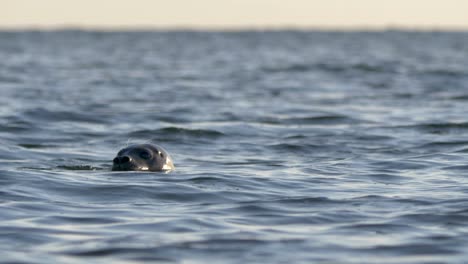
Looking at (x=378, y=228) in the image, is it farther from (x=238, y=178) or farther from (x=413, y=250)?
(x=238, y=178)

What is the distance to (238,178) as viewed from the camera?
51.7 ft

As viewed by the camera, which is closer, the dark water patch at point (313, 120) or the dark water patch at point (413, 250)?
the dark water patch at point (413, 250)

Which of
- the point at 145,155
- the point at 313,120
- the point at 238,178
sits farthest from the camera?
the point at 313,120

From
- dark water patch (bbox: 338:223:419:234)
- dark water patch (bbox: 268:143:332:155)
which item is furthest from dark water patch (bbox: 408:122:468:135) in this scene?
dark water patch (bbox: 338:223:419:234)

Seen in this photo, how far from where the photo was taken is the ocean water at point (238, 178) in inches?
434

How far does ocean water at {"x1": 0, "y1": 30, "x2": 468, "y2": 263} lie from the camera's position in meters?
11.0

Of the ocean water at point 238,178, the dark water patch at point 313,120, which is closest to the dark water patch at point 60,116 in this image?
the ocean water at point 238,178

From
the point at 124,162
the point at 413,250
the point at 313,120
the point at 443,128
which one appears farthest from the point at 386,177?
the point at 313,120

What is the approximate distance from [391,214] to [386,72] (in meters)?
32.9

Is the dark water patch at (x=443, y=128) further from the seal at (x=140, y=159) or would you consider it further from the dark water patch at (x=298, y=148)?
the seal at (x=140, y=159)

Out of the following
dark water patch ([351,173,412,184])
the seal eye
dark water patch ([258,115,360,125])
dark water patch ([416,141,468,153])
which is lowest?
dark water patch ([351,173,412,184])

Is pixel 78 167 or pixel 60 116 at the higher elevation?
pixel 60 116

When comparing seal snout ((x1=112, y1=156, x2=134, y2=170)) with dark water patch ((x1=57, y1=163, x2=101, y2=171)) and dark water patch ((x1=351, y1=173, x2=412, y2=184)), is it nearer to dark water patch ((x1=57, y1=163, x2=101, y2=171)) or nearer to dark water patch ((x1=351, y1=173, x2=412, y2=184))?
dark water patch ((x1=57, y1=163, x2=101, y2=171))

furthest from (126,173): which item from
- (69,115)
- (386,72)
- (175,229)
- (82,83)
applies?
(386,72)
